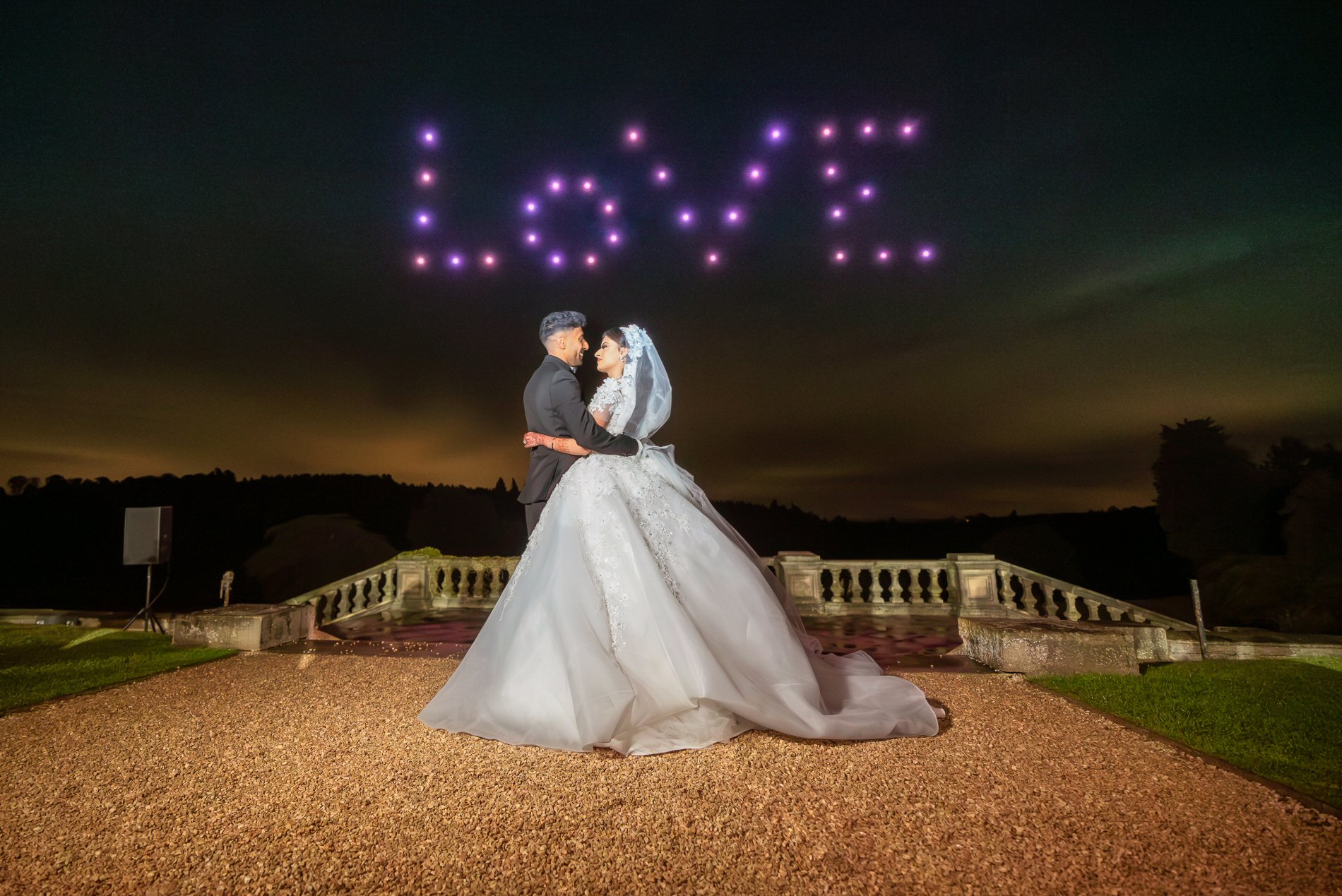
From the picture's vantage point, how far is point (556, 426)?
3.50 metres

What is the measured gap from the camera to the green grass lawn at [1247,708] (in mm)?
2908

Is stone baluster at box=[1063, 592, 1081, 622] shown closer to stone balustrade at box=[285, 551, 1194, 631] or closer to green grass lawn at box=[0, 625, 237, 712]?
stone balustrade at box=[285, 551, 1194, 631]

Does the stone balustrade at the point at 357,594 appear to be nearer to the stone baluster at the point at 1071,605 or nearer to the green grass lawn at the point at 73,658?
the green grass lawn at the point at 73,658

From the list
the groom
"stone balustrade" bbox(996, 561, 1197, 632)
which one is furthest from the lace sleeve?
"stone balustrade" bbox(996, 561, 1197, 632)

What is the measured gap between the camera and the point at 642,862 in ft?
6.60

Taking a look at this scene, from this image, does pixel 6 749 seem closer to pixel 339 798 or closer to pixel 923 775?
pixel 339 798

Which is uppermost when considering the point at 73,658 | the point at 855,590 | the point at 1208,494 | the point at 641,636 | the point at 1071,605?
the point at 1208,494

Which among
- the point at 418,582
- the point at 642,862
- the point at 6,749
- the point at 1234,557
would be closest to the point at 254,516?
the point at 418,582

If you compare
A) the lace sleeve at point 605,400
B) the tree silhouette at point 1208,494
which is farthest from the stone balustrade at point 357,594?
the tree silhouette at point 1208,494

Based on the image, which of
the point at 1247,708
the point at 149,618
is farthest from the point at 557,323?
the point at 149,618

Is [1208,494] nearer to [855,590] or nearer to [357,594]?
[855,590]

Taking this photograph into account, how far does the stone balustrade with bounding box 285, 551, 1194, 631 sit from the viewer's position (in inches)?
371

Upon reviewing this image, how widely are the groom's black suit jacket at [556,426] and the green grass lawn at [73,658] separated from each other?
3939 mm

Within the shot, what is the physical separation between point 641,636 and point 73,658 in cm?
631
